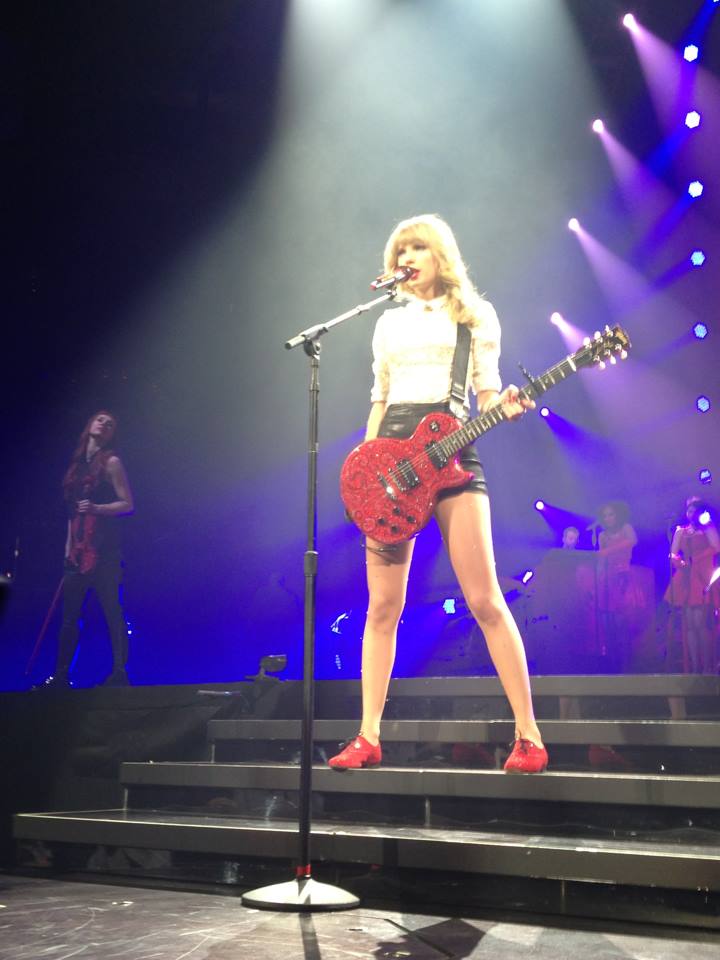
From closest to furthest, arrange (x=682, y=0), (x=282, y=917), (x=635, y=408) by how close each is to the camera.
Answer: (x=282, y=917) → (x=682, y=0) → (x=635, y=408)

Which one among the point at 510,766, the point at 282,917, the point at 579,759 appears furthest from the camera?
the point at 579,759

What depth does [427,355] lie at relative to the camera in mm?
3811

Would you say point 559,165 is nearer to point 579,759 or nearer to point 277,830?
point 579,759

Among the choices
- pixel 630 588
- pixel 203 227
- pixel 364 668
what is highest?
pixel 203 227

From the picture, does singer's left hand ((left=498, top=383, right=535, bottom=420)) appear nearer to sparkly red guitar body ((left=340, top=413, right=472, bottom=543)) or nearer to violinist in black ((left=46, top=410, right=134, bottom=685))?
sparkly red guitar body ((left=340, top=413, right=472, bottom=543))

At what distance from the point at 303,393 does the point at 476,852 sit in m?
5.64

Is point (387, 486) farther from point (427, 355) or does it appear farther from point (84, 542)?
point (84, 542)

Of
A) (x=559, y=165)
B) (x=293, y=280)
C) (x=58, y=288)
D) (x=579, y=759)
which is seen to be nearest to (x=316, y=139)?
(x=293, y=280)

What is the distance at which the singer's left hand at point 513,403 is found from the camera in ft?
11.5

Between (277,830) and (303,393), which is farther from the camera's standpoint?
(303,393)

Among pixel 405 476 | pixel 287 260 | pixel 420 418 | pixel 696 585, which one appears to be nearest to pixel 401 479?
pixel 405 476

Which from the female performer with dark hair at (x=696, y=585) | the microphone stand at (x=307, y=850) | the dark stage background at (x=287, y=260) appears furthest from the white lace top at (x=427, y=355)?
the dark stage background at (x=287, y=260)

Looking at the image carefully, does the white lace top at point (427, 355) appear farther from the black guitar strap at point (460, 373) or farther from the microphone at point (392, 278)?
the microphone at point (392, 278)

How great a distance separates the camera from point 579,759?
3.56 meters
